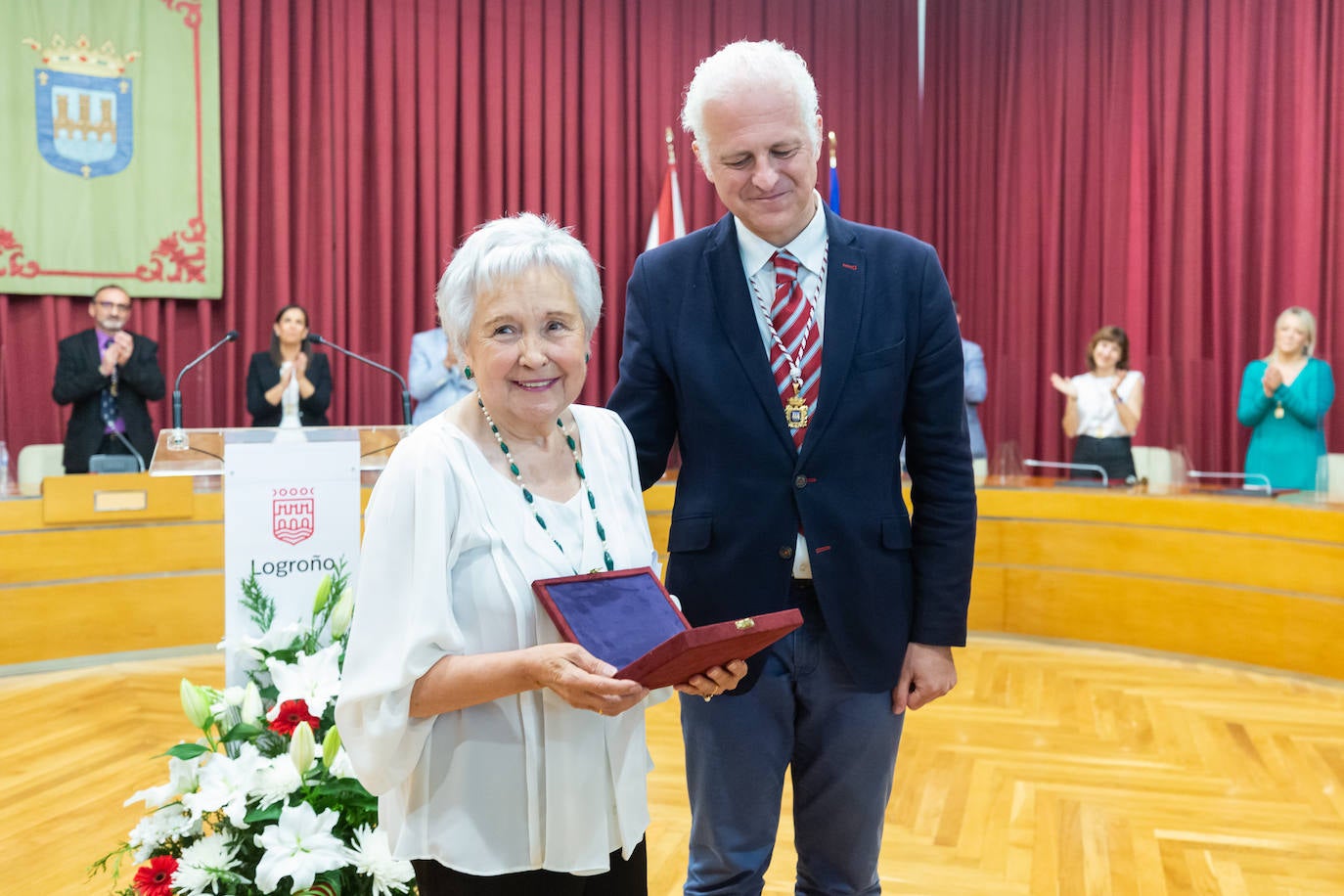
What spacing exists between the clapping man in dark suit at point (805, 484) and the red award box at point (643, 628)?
0.32 meters

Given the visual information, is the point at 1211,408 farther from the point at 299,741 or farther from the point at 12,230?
the point at 12,230

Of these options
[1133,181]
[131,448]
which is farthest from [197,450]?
[1133,181]

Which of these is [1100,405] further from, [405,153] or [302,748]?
Answer: [302,748]

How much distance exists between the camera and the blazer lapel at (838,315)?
1722mm

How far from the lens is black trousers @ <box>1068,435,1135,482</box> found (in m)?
5.66

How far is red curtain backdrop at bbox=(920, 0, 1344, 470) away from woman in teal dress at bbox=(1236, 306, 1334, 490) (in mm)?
712

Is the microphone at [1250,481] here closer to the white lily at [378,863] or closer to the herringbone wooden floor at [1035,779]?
the herringbone wooden floor at [1035,779]

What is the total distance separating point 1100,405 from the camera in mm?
5781

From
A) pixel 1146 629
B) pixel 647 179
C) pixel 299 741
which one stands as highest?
pixel 647 179

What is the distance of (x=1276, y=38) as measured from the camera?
24.2ft

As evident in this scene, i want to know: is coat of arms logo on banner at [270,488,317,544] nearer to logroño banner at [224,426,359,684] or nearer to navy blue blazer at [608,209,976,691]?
logroño banner at [224,426,359,684]

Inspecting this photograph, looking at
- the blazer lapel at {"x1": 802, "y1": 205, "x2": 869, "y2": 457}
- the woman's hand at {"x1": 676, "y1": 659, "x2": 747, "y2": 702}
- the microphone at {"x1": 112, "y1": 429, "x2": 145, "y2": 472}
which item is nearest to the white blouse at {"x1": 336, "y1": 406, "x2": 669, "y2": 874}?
the woman's hand at {"x1": 676, "y1": 659, "x2": 747, "y2": 702}

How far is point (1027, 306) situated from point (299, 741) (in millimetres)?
7356

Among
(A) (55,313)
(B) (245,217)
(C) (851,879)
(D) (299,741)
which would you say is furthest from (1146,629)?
(A) (55,313)
